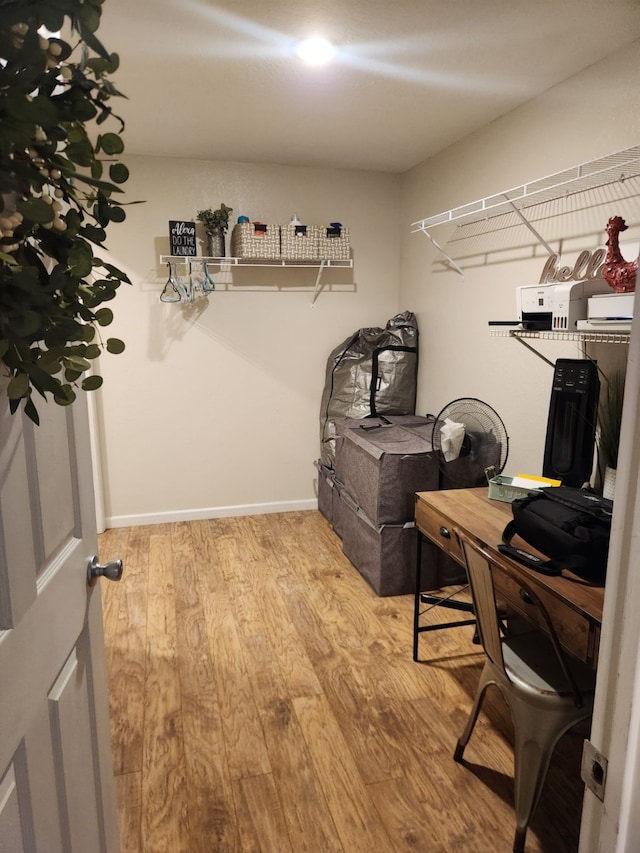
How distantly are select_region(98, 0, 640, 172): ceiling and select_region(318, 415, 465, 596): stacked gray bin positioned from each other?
1.70m

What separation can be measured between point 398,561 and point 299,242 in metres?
2.15

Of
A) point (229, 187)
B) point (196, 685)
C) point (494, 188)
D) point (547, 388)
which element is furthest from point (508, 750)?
point (229, 187)

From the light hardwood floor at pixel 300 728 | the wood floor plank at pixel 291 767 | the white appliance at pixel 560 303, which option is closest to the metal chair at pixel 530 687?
the light hardwood floor at pixel 300 728

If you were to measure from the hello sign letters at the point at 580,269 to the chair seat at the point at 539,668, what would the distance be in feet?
4.33

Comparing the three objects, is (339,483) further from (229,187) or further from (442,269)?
(229,187)

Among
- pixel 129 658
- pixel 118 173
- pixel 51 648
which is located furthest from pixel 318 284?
pixel 118 173

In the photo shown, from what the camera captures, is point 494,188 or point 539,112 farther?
point 494,188

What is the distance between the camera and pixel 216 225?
3.66 metres

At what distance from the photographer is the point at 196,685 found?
2.35m

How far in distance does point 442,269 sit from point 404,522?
5.36ft

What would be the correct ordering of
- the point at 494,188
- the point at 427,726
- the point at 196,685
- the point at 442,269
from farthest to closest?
the point at 442,269, the point at 494,188, the point at 196,685, the point at 427,726

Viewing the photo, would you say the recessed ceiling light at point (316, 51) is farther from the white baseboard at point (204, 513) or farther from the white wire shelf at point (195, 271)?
the white baseboard at point (204, 513)

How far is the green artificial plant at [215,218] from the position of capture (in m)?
3.64

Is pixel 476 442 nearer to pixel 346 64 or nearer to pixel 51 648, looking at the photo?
pixel 346 64
